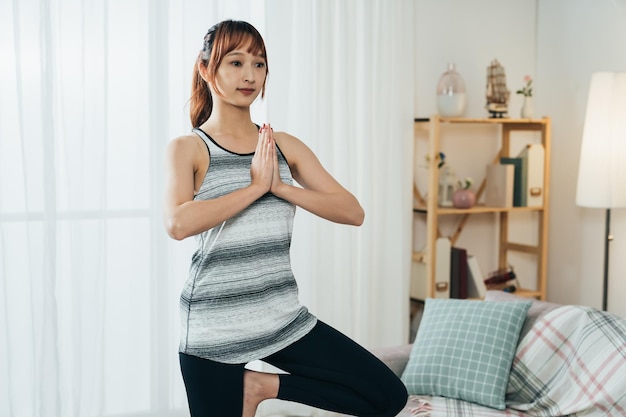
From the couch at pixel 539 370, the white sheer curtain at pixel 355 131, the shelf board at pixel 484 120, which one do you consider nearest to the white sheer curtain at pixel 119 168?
the white sheer curtain at pixel 355 131

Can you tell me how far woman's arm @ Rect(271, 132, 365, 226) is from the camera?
198 centimetres

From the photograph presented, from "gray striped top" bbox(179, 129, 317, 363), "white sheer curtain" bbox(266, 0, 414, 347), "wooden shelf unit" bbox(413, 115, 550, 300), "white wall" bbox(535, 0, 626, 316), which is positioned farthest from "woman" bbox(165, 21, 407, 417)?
"white wall" bbox(535, 0, 626, 316)

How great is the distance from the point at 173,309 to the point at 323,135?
3.44 feet

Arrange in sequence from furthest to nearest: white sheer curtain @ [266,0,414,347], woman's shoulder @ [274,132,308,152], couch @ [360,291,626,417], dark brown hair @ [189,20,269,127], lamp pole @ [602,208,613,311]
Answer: lamp pole @ [602,208,613,311] → white sheer curtain @ [266,0,414,347] → couch @ [360,291,626,417] → woman's shoulder @ [274,132,308,152] → dark brown hair @ [189,20,269,127]

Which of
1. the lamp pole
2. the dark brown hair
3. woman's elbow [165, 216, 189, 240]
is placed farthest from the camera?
the lamp pole

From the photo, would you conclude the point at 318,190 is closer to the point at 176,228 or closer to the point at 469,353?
the point at 176,228

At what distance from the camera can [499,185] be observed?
396cm

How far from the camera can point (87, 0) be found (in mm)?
2943

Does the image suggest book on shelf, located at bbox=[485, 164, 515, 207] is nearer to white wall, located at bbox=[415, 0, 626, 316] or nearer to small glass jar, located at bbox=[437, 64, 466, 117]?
white wall, located at bbox=[415, 0, 626, 316]

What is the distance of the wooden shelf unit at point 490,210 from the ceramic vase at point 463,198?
29 millimetres

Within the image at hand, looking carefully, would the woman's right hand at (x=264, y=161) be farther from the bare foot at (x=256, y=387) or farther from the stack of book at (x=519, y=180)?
the stack of book at (x=519, y=180)

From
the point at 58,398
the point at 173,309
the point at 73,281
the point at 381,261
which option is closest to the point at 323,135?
the point at 381,261

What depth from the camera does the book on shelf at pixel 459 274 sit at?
3803 millimetres

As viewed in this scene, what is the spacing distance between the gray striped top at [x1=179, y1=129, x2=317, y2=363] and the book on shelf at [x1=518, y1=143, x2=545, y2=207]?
2.34 m
